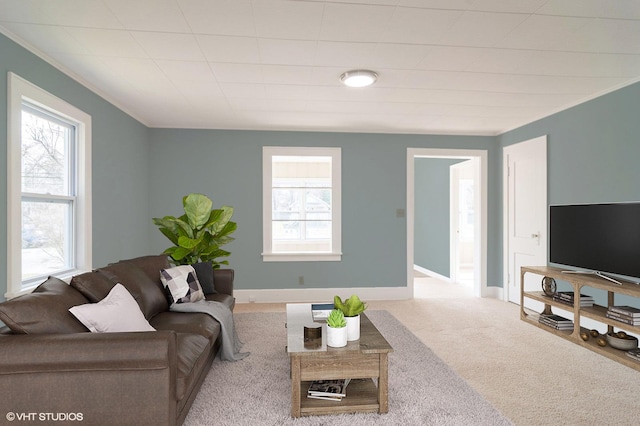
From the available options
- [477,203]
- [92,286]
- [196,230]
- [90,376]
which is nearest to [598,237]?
[477,203]

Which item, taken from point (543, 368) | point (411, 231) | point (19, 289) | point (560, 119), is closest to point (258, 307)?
point (411, 231)

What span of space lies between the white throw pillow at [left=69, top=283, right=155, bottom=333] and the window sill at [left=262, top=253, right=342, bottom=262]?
300 cm

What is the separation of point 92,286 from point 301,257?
3219 mm

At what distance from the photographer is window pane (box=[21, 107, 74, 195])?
2.87 m

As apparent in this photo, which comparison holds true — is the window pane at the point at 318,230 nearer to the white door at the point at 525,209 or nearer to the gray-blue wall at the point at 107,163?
the gray-blue wall at the point at 107,163

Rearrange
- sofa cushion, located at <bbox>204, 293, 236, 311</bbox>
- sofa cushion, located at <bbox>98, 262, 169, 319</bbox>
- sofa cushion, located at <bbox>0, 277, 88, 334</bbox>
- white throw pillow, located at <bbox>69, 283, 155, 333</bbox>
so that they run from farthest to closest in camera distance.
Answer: sofa cushion, located at <bbox>204, 293, 236, 311</bbox> → sofa cushion, located at <bbox>98, 262, 169, 319</bbox> → white throw pillow, located at <bbox>69, 283, 155, 333</bbox> → sofa cushion, located at <bbox>0, 277, 88, 334</bbox>

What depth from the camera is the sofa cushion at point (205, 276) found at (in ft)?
12.1

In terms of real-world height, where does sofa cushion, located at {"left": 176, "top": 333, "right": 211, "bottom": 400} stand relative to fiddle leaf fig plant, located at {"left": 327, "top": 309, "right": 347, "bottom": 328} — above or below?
below

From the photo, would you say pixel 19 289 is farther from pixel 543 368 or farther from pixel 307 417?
pixel 543 368

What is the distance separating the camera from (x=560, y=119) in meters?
4.38

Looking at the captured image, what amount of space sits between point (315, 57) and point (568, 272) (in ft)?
10.4

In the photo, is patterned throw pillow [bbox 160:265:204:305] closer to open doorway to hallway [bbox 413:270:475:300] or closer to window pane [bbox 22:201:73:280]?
window pane [bbox 22:201:73:280]

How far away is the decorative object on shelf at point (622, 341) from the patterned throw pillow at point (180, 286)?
3547mm

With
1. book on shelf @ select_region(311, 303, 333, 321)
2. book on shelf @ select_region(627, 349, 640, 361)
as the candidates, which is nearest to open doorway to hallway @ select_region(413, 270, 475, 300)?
book on shelf @ select_region(627, 349, 640, 361)
